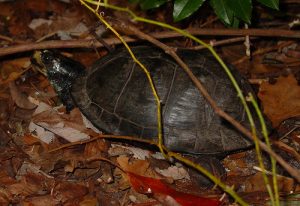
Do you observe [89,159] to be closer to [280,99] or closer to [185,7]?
[185,7]

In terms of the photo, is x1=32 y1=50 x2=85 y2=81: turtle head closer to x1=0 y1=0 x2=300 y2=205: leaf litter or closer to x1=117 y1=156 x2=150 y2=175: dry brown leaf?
x1=0 y1=0 x2=300 y2=205: leaf litter

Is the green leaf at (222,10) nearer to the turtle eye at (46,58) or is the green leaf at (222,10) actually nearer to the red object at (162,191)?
the red object at (162,191)

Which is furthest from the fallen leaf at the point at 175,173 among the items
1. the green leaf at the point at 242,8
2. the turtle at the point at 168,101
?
the green leaf at the point at 242,8

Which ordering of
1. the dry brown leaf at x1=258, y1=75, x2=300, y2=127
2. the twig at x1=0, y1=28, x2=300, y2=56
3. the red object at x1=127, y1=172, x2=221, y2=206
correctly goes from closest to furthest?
the red object at x1=127, y1=172, x2=221, y2=206 → the dry brown leaf at x1=258, y1=75, x2=300, y2=127 → the twig at x1=0, y1=28, x2=300, y2=56

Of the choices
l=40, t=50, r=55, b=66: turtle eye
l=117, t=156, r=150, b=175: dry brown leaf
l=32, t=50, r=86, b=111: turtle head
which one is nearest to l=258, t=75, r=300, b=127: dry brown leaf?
l=117, t=156, r=150, b=175: dry brown leaf

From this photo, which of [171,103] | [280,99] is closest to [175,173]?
[171,103]

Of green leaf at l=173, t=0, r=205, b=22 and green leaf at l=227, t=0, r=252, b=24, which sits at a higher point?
green leaf at l=227, t=0, r=252, b=24
